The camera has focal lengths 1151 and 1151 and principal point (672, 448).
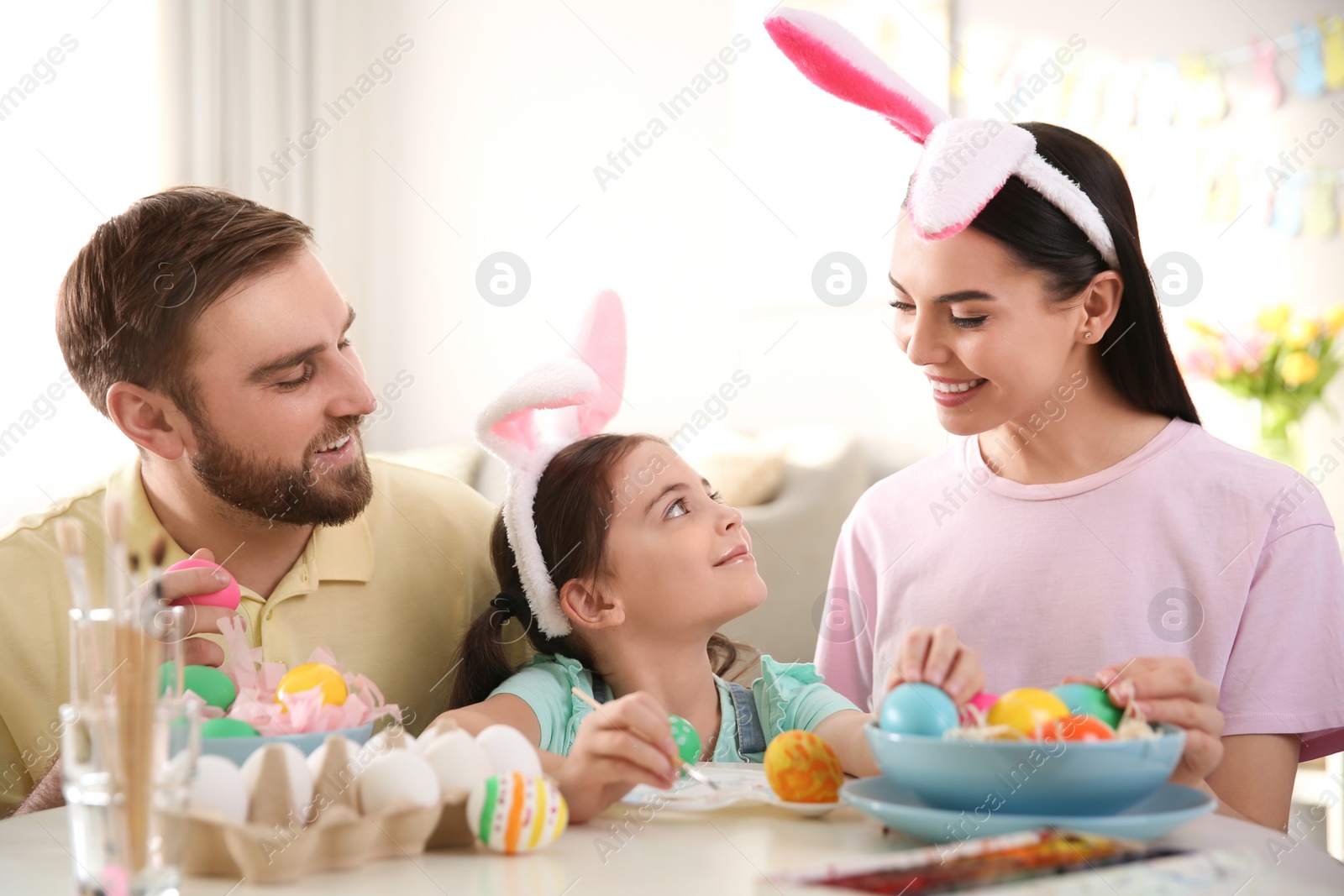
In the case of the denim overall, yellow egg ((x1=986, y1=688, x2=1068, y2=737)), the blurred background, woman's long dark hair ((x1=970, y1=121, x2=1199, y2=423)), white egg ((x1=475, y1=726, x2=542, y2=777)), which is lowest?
the denim overall

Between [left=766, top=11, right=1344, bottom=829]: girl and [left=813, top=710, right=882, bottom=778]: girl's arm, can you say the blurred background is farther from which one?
[left=813, top=710, right=882, bottom=778]: girl's arm

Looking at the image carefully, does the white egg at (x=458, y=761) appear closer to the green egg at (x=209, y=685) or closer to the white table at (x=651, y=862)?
the white table at (x=651, y=862)

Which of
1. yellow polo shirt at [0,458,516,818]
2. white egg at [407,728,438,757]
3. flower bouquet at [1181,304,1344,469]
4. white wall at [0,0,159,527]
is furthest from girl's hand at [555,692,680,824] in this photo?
white wall at [0,0,159,527]

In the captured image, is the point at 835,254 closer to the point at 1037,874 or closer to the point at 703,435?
the point at 703,435

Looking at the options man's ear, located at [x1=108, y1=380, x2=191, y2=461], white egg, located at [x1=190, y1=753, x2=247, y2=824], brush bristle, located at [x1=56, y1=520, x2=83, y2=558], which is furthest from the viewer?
man's ear, located at [x1=108, y1=380, x2=191, y2=461]

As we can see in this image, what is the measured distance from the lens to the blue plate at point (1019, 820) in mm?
697

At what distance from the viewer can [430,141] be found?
157 inches

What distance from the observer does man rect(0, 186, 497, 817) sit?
1.37 meters

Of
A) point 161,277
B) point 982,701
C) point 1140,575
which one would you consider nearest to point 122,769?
point 982,701

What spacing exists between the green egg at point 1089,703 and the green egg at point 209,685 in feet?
2.13

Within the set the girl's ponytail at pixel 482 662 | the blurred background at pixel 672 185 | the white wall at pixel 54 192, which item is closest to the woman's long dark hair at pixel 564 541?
the girl's ponytail at pixel 482 662

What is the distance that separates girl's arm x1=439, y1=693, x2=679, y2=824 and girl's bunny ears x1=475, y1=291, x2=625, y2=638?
465 millimetres

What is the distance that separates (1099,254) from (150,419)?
1175mm

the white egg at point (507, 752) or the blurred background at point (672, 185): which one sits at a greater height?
the blurred background at point (672, 185)
